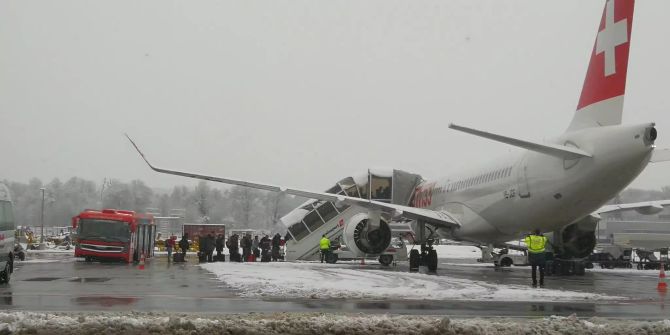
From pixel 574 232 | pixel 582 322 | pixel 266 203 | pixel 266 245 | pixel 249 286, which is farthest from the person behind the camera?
pixel 266 203

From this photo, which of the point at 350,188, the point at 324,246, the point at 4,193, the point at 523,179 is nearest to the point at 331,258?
the point at 324,246

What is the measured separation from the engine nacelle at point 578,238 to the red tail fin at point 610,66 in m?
6.24

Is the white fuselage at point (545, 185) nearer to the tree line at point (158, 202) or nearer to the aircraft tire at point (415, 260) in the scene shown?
the aircraft tire at point (415, 260)

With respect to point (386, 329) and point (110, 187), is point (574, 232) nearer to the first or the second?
point (386, 329)

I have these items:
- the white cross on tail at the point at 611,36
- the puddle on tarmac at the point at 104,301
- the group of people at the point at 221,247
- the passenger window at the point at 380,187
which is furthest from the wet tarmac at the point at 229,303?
the passenger window at the point at 380,187

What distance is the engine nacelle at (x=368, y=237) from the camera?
2492 cm

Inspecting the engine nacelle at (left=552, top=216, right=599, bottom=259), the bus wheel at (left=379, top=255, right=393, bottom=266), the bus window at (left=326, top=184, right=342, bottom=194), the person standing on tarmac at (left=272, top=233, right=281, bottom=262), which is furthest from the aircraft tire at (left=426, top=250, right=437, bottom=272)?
the person standing on tarmac at (left=272, top=233, right=281, bottom=262)

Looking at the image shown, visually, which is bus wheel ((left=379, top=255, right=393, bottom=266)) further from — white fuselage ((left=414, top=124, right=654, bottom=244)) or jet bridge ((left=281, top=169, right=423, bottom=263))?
white fuselage ((left=414, top=124, right=654, bottom=244))

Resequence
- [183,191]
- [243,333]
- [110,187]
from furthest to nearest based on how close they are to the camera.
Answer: [183,191] < [110,187] < [243,333]

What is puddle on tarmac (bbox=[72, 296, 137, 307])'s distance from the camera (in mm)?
11889

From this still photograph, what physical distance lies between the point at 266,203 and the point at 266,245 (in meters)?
103

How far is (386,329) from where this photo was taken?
847cm

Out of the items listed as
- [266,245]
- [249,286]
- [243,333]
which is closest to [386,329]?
[243,333]

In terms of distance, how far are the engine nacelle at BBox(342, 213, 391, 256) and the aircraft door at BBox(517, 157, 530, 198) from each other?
5.95 metres
